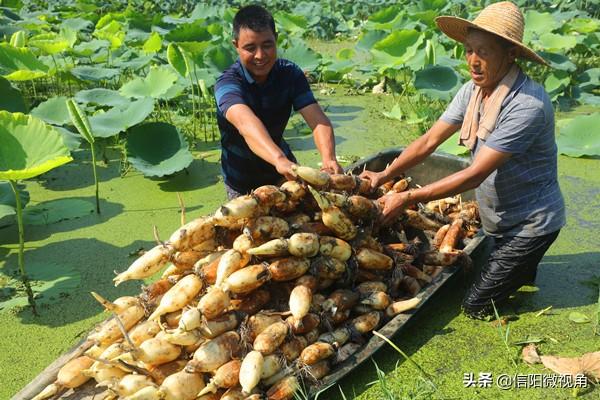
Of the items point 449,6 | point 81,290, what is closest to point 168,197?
point 81,290

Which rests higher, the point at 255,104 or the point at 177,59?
the point at 255,104

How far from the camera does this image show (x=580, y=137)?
15.6ft

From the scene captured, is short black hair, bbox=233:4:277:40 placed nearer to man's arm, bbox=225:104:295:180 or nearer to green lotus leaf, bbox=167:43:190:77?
man's arm, bbox=225:104:295:180

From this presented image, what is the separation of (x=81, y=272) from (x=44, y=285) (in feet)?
0.75

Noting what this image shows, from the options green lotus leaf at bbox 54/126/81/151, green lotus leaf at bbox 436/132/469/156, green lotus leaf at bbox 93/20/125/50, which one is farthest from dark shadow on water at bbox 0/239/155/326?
green lotus leaf at bbox 93/20/125/50

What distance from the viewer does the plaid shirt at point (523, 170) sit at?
229 cm

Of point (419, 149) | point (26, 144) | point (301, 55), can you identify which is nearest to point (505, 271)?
point (419, 149)

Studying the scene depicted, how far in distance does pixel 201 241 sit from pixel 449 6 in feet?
29.8

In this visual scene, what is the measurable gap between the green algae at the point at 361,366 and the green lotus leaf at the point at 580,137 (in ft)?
0.34

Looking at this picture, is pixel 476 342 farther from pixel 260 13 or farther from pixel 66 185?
pixel 66 185

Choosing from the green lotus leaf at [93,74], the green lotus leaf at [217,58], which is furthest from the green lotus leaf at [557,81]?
the green lotus leaf at [93,74]

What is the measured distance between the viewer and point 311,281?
2.27 meters

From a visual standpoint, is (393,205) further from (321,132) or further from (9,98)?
(9,98)

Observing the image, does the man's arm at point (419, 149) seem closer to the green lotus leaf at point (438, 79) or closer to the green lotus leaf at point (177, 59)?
the green lotus leaf at point (438, 79)
